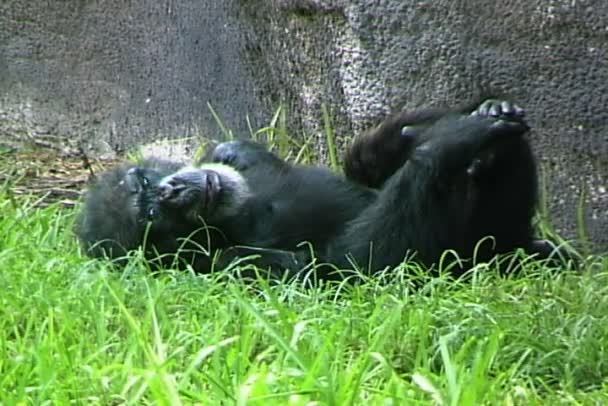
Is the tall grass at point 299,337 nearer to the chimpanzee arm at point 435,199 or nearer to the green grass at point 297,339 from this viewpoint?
the green grass at point 297,339

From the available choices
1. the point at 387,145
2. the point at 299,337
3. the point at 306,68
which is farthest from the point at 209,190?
the point at 299,337

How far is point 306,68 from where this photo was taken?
13.1 feet

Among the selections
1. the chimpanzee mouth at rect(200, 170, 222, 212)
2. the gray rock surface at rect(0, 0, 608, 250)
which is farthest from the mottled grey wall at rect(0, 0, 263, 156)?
the chimpanzee mouth at rect(200, 170, 222, 212)

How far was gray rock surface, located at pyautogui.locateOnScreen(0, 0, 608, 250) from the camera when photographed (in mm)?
3316

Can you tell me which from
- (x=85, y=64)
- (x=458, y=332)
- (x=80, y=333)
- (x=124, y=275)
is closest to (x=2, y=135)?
(x=85, y=64)

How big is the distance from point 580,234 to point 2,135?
2.54 metres

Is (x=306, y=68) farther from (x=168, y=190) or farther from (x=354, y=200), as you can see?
(x=168, y=190)

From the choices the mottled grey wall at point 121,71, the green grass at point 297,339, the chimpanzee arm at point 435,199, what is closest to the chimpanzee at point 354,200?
the chimpanzee arm at point 435,199

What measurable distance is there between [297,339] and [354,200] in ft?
3.77

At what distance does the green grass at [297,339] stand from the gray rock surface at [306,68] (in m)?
0.47

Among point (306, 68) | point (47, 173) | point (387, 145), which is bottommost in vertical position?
point (47, 173)

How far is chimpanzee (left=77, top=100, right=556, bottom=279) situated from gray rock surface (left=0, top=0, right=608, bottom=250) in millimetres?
239

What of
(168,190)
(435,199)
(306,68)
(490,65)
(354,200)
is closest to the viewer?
(435,199)

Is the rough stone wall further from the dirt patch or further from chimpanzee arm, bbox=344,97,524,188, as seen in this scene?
the dirt patch
